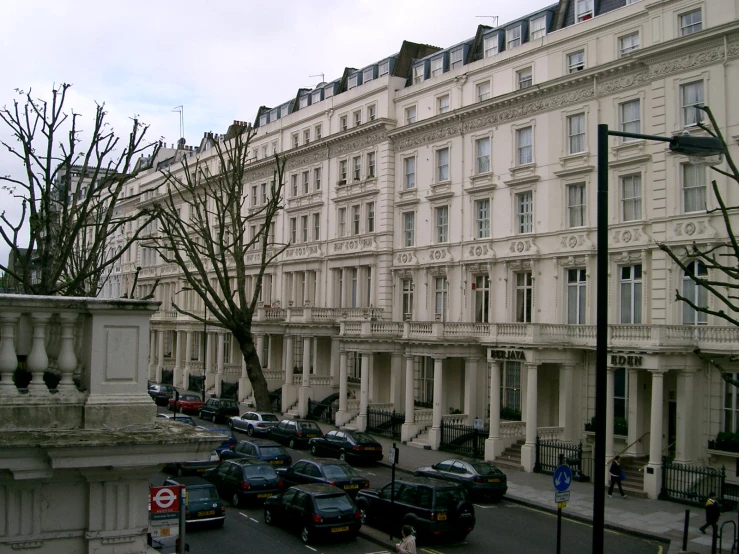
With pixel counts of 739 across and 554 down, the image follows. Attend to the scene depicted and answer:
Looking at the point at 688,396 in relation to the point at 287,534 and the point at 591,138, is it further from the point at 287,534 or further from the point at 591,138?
the point at 287,534

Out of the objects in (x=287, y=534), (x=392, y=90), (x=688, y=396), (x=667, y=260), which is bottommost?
(x=287, y=534)

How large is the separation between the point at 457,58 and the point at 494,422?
20.2 meters

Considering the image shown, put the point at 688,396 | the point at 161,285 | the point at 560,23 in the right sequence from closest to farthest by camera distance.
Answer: the point at 688,396
the point at 560,23
the point at 161,285

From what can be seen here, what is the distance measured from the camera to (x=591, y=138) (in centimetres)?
3269

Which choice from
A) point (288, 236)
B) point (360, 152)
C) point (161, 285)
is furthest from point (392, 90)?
point (161, 285)

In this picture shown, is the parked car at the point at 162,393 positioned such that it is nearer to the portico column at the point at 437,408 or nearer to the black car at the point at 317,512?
the portico column at the point at 437,408

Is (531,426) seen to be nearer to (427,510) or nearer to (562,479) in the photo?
(427,510)

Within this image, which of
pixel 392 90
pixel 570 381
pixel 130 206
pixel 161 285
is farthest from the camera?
pixel 130 206

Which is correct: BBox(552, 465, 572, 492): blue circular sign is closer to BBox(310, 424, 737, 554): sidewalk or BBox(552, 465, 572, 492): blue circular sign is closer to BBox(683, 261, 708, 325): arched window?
BBox(310, 424, 737, 554): sidewalk

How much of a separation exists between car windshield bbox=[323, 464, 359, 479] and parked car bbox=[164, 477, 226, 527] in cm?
410

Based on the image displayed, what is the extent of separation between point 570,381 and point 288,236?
86.5 ft

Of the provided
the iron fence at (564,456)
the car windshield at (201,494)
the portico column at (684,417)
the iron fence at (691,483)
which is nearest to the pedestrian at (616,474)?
the iron fence at (691,483)

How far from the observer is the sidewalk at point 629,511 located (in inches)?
875

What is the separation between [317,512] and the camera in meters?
20.0
